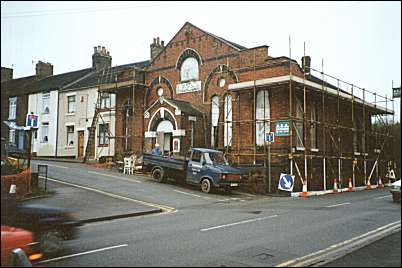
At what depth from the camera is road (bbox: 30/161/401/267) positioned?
22.9 ft

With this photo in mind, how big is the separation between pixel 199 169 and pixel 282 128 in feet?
16.9

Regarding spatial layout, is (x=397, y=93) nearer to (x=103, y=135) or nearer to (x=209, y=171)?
(x=209, y=171)

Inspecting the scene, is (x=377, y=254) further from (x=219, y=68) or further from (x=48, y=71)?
(x=48, y=71)

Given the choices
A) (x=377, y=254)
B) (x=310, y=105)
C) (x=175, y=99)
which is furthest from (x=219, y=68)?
(x=377, y=254)

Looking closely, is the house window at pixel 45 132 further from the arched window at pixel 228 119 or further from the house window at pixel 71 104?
the arched window at pixel 228 119

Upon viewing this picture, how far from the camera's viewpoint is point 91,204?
15.2 metres

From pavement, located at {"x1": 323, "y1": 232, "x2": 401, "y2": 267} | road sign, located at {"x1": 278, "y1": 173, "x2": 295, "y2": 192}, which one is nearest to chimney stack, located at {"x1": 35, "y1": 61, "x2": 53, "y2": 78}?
road sign, located at {"x1": 278, "y1": 173, "x2": 295, "y2": 192}

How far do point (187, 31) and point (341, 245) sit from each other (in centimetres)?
2377

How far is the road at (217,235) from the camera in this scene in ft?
22.9

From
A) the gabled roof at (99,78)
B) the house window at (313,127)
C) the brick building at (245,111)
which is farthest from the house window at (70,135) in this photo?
the house window at (313,127)

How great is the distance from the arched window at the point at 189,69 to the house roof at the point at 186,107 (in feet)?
5.94

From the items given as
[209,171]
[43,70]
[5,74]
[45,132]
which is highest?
[43,70]

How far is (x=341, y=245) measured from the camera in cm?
764

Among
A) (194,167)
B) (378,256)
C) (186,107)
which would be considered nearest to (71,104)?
(186,107)
